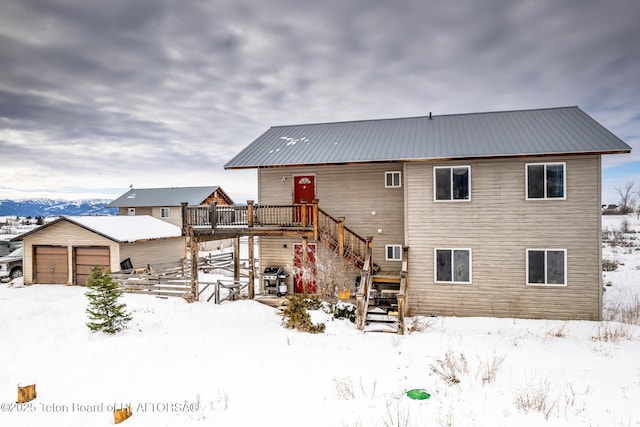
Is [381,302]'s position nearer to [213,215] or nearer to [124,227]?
[213,215]

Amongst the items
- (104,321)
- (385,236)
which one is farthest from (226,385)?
(385,236)

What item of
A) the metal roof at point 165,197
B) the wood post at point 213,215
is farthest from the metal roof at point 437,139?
the metal roof at point 165,197

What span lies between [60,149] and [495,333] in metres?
60.1

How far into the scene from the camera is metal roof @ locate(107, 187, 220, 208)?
1566 inches

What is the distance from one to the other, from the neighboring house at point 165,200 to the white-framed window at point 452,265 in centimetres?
3100

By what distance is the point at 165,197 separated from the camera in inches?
1610

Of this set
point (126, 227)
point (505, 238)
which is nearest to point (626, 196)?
point (505, 238)

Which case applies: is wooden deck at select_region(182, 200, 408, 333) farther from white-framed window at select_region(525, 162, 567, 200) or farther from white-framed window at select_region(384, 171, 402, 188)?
white-framed window at select_region(525, 162, 567, 200)

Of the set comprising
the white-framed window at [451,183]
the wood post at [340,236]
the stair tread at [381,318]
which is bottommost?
the stair tread at [381,318]

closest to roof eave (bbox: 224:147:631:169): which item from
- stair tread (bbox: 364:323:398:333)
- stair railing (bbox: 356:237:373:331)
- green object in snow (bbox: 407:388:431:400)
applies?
stair railing (bbox: 356:237:373:331)

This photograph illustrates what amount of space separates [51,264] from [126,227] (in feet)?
15.6

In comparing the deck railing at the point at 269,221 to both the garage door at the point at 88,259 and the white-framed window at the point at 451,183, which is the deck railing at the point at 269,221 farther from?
the garage door at the point at 88,259

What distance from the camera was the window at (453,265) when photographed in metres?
13.7

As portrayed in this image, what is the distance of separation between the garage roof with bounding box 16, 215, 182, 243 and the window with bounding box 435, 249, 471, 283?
18221mm
